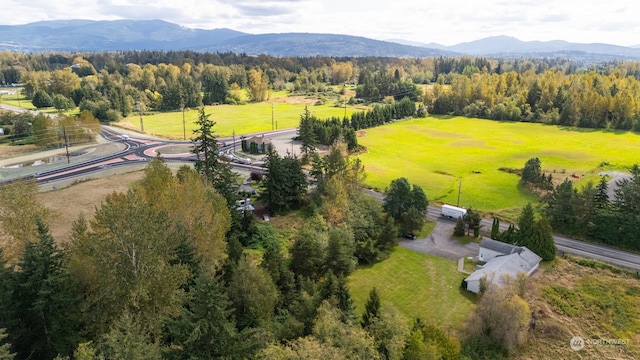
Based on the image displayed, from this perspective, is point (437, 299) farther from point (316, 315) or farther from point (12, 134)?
point (12, 134)

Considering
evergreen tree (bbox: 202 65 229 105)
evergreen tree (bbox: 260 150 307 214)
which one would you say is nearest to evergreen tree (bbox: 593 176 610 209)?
evergreen tree (bbox: 260 150 307 214)

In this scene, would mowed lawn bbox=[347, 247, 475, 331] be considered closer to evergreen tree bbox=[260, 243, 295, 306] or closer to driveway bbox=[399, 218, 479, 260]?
driveway bbox=[399, 218, 479, 260]

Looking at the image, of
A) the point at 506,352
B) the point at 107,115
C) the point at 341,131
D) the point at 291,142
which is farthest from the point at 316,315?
the point at 107,115

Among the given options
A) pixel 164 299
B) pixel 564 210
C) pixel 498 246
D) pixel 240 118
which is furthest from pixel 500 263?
pixel 240 118

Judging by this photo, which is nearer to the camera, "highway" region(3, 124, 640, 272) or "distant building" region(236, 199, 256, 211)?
"highway" region(3, 124, 640, 272)

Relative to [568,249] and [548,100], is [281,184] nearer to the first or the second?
[568,249]

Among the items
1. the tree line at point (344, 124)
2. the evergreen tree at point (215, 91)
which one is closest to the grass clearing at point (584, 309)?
the tree line at point (344, 124)

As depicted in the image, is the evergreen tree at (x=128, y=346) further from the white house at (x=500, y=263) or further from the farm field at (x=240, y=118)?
the farm field at (x=240, y=118)
